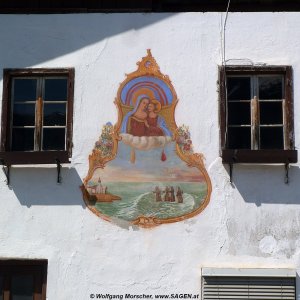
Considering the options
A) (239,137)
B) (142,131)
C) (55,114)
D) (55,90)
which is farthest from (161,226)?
(55,90)

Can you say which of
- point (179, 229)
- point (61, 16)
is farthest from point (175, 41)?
point (179, 229)

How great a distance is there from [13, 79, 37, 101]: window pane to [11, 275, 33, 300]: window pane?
242 cm

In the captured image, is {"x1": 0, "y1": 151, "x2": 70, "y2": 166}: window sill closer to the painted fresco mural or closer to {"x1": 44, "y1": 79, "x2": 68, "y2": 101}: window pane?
the painted fresco mural

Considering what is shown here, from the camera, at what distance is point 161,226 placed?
9.40m

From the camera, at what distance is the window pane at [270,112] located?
974 centimetres

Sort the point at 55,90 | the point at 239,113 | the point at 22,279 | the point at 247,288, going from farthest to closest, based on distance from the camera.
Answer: the point at 55,90 < the point at 239,113 < the point at 22,279 < the point at 247,288

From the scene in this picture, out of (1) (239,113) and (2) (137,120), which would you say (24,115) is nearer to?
(2) (137,120)

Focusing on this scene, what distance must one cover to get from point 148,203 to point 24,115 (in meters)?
2.11

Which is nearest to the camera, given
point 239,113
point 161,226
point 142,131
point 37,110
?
point 161,226

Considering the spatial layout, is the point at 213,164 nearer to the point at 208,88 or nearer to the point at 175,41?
the point at 208,88

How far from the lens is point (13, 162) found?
959cm

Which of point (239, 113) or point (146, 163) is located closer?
point (146, 163)

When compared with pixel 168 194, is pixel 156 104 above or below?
above

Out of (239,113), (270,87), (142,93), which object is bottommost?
(239,113)
